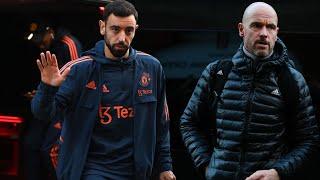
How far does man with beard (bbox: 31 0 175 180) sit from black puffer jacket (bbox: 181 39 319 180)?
1.81 ft

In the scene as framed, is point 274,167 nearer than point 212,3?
Yes

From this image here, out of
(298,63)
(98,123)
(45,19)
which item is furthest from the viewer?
(45,19)

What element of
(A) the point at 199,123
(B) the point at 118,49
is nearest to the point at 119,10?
(B) the point at 118,49

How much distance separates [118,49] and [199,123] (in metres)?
0.65

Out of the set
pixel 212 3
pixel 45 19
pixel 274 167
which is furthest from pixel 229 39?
pixel 274 167

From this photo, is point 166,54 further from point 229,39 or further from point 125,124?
point 125,124

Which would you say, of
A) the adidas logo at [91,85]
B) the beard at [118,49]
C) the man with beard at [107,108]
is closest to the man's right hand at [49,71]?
the man with beard at [107,108]

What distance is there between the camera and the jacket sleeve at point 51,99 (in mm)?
3955

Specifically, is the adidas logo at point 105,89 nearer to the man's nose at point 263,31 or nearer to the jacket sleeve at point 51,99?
the jacket sleeve at point 51,99

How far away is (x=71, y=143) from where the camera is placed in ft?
13.7

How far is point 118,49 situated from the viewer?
13.5 ft

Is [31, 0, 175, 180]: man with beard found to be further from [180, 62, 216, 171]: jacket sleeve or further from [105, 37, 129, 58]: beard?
[180, 62, 216, 171]: jacket sleeve

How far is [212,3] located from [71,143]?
2.01 meters

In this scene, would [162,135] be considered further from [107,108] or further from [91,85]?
[91,85]
